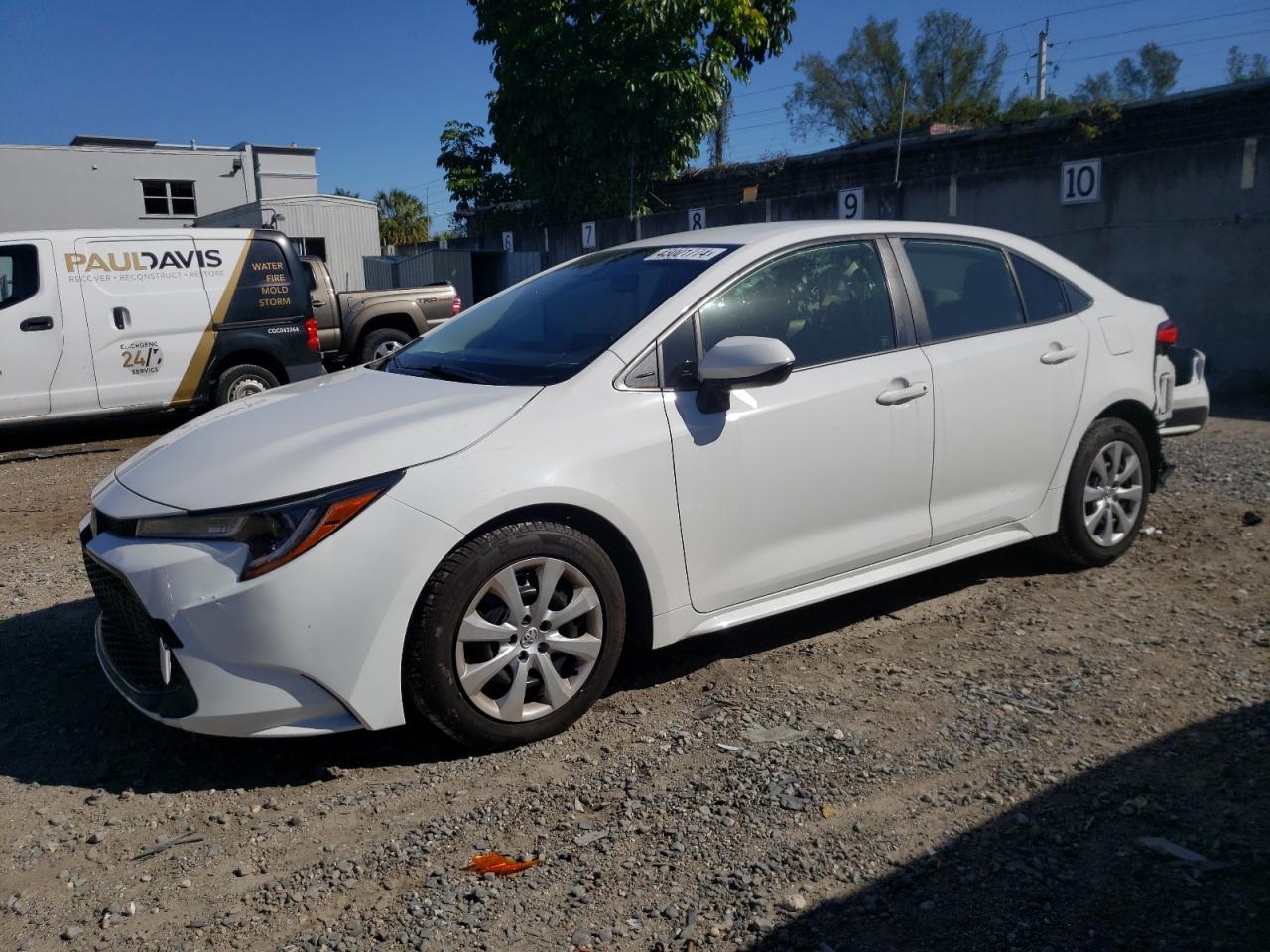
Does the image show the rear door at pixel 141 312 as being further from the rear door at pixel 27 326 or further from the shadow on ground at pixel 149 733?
the shadow on ground at pixel 149 733

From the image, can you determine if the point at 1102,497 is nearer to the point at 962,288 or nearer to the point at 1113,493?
the point at 1113,493

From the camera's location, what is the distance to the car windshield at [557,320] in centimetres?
374

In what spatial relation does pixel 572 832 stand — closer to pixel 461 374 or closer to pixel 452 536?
pixel 452 536

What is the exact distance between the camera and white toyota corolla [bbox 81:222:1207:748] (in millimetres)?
3023

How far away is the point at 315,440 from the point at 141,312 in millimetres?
7179

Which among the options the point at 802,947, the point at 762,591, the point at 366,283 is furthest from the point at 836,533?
the point at 366,283

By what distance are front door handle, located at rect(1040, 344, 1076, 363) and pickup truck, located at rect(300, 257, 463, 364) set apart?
9289 millimetres

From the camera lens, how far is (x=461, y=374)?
3.84 metres

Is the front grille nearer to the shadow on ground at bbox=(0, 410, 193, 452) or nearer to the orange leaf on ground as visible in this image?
the orange leaf on ground

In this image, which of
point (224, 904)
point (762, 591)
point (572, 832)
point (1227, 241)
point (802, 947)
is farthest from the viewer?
point (1227, 241)

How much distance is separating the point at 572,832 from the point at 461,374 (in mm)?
1699

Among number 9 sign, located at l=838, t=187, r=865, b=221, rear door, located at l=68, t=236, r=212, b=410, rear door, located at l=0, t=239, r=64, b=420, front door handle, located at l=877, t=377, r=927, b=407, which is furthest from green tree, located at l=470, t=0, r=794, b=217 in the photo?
front door handle, located at l=877, t=377, r=927, b=407

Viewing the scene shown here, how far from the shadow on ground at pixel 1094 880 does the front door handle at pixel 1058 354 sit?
194 centimetres

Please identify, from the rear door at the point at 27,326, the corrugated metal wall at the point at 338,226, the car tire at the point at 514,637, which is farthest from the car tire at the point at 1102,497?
the corrugated metal wall at the point at 338,226
